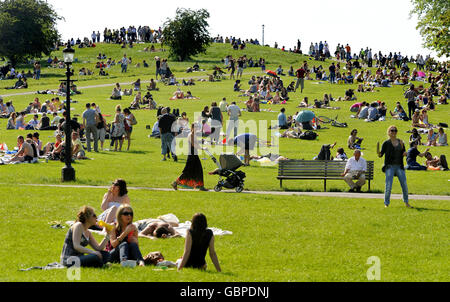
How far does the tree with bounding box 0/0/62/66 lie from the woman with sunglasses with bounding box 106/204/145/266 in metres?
65.8

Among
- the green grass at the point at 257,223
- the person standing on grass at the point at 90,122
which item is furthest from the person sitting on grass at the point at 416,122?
the person standing on grass at the point at 90,122

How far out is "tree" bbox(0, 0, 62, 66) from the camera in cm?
7206

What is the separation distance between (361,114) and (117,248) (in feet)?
105

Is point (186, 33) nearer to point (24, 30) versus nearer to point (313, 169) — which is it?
point (24, 30)

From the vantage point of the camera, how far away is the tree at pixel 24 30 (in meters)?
72.1

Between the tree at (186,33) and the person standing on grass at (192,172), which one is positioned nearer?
the person standing on grass at (192,172)

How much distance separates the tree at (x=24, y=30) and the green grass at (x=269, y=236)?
188ft

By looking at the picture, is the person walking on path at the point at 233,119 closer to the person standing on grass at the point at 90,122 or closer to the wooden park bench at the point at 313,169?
the person standing on grass at the point at 90,122

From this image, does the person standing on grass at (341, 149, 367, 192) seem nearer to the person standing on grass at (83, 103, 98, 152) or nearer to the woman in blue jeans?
the woman in blue jeans

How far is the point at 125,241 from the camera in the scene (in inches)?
416

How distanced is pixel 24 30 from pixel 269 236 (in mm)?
66383

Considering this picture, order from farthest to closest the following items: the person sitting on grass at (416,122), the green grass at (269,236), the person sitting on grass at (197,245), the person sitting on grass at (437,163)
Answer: the person sitting on grass at (416,122) < the person sitting on grass at (437,163) < the green grass at (269,236) < the person sitting on grass at (197,245)

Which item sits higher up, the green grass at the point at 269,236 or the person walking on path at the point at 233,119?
the person walking on path at the point at 233,119

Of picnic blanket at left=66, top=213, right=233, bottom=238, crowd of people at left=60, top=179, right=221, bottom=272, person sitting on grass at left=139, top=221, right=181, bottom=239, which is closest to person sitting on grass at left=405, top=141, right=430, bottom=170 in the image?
picnic blanket at left=66, top=213, right=233, bottom=238
